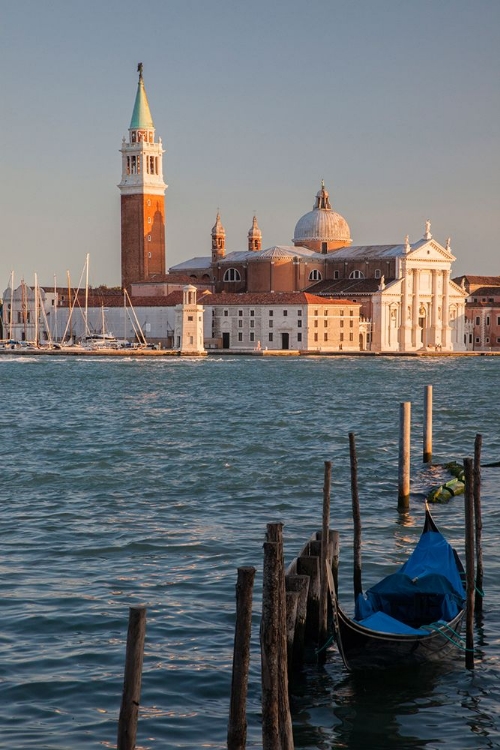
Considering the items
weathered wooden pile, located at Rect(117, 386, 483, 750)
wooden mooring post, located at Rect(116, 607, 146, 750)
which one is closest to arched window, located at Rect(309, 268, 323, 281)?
weathered wooden pile, located at Rect(117, 386, 483, 750)

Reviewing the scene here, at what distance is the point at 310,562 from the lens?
6965 mm

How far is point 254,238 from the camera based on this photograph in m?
78.1

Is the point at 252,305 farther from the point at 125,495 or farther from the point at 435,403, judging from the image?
the point at 125,495

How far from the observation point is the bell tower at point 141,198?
7131cm

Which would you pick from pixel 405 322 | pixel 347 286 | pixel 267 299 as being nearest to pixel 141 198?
pixel 267 299

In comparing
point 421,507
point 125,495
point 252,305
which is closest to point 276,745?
point 421,507

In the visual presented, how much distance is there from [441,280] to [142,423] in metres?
48.0

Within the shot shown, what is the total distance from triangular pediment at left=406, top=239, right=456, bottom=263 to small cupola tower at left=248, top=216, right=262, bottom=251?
45.0 feet

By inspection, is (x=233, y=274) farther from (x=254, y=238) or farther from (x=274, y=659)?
(x=274, y=659)

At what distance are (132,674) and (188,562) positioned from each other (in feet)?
16.4

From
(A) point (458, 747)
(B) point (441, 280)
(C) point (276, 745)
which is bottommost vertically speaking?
(A) point (458, 747)

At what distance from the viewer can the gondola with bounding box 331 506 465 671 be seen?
6633 mm

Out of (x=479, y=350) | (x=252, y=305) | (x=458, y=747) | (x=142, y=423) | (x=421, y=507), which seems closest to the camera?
(x=458, y=747)

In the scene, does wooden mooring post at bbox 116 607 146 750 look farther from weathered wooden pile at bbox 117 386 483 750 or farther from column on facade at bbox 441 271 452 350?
column on facade at bbox 441 271 452 350
